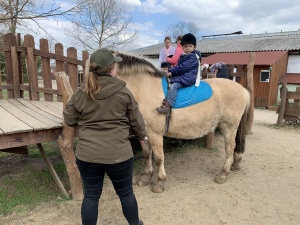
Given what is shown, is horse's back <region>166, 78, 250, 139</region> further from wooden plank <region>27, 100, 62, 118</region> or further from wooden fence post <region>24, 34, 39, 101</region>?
wooden fence post <region>24, 34, 39, 101</region>

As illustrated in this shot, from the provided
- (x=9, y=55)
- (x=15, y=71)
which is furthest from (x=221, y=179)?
(x=9, y=55)

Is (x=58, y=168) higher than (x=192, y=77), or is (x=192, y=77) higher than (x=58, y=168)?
(x=192, y=77)

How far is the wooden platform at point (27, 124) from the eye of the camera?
106 inches

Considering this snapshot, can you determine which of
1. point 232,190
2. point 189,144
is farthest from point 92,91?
point 189,144

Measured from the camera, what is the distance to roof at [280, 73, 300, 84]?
49.5 ft

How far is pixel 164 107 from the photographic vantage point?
330 cm

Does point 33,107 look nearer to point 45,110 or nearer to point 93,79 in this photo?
point 45,110

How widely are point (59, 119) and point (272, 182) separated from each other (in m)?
3.42

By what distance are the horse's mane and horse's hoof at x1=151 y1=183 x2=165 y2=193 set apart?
1654 millimetres

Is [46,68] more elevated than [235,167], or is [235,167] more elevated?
[46,68]

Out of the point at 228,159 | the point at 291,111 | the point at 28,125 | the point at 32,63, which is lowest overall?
the point at 228,159

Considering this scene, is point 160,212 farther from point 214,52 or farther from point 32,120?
point 214,52

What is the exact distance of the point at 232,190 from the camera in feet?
11.7

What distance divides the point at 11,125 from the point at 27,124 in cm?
17
